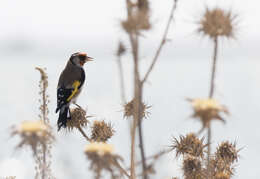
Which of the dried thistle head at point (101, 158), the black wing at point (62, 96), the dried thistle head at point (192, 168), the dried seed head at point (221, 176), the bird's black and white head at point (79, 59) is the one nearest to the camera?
the dried thistle head at point (101, 158)

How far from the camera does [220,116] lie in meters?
1.97

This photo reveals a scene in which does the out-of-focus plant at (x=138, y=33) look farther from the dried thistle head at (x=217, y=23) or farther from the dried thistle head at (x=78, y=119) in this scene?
the dried thistle head at (x=78, y=119)

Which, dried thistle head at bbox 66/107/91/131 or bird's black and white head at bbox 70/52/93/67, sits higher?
bird's black and white head at bbox 70/52/93/67

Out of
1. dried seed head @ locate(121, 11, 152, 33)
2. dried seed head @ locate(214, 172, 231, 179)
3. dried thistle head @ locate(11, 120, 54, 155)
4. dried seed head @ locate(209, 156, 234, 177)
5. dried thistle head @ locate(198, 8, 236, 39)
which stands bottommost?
dried thistle head @ locate(11, 120, 54, 155)

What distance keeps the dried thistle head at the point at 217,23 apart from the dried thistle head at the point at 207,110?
1.85 feet

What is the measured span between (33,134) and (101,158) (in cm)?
26

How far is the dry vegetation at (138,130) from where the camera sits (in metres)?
1.87

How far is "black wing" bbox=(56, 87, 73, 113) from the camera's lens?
13.3 ft

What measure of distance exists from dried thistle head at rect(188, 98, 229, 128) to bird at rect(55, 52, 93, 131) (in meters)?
1.80

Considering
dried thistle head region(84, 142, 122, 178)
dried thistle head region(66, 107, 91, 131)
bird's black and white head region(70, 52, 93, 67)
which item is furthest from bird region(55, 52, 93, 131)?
dried thistle head region(84, 142, 122, 178)

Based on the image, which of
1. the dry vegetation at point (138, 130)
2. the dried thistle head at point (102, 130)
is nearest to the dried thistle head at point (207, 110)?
the dry vegetation at point (138, 130)

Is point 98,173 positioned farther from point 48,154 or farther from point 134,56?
point 48,154

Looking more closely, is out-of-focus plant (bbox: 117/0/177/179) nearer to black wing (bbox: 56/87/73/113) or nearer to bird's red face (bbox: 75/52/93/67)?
black wing (bbox: 56/87/73/113)

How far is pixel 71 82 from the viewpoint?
178 inches
